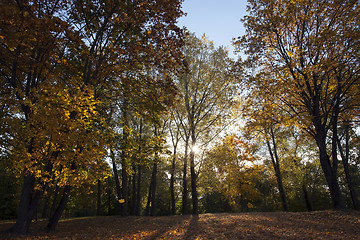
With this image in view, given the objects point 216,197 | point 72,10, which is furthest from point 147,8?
point 216,197

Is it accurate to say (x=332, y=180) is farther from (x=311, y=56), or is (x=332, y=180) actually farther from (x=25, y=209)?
(x=25, y=209)

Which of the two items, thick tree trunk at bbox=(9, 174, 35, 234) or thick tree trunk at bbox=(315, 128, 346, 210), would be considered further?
thick tree trunk at bbox=(315, 128, 346, 210)

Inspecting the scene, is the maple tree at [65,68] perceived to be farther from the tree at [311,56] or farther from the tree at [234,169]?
the tree at [234,169]

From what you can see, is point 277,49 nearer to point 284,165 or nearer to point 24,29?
point 24,29

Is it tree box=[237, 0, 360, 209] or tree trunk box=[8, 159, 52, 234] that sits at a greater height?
tree box=[237, 0, 360, 209]

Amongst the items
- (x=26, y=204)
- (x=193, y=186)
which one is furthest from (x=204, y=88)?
(x=26, y=204)

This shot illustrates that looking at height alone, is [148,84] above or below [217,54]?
below

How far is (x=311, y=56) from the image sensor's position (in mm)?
11383

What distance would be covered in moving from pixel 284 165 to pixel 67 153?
24.8 metres

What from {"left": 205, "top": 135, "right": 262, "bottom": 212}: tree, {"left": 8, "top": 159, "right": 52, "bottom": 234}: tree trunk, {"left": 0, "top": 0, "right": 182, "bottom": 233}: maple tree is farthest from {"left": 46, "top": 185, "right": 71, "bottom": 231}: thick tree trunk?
{"left": 205, "top": 135, "right": 262, "bottom": 212}: tree

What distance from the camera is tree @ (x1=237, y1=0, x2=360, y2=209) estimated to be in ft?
36.5

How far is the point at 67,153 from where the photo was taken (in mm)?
6828

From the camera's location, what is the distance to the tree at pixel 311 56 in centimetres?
1112

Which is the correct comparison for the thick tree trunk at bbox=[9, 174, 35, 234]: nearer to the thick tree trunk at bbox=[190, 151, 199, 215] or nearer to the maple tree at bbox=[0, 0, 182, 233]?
the maple tree at bbox=[0, 0, 182, 233]
